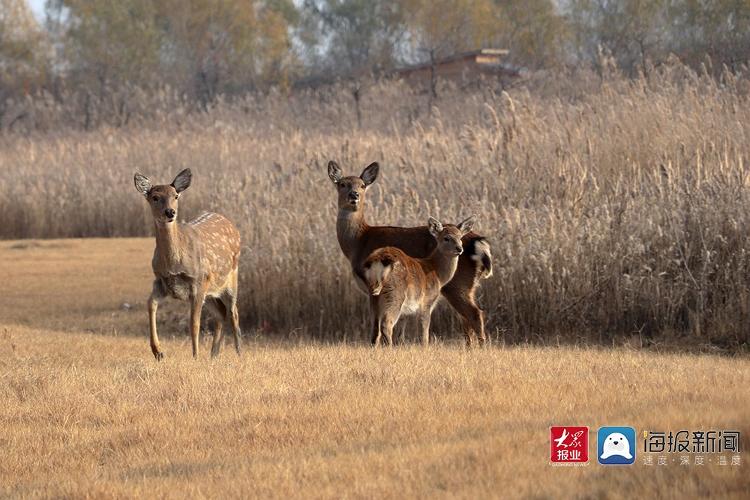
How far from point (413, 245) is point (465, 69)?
3646cm

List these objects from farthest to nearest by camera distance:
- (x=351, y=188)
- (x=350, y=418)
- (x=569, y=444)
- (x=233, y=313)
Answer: (x=351, y=188), (x=233, y=313), (x=350, y=418), (x=569, y=444)

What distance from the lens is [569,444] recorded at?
22.9ft

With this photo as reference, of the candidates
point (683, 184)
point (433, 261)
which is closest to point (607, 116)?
point (683, 184)

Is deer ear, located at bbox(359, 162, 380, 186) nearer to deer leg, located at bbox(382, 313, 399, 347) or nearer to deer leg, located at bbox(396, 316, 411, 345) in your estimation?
deer leg, located at bbox(396, 316, 411, 345)

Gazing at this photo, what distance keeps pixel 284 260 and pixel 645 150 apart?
5061 mm

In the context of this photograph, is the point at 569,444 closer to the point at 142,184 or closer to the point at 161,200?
the point at 161,200

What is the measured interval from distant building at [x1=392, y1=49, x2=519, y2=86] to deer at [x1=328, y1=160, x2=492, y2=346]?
33486 mm

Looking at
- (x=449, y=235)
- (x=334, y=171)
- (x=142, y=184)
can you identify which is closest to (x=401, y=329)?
(x=334, y=171)

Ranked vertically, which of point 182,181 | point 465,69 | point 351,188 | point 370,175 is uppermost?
point 465,69

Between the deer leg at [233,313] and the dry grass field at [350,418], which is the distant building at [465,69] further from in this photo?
the dry grass field at [350,418]

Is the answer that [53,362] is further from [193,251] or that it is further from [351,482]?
[351,482]

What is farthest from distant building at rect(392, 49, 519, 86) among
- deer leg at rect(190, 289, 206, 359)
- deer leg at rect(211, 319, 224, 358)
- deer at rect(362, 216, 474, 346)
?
deer leg at rect(190, 289, 206, 359)

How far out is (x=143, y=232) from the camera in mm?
27312

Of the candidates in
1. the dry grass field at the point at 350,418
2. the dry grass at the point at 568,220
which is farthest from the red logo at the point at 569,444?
the dry grass at the point at 568,220
